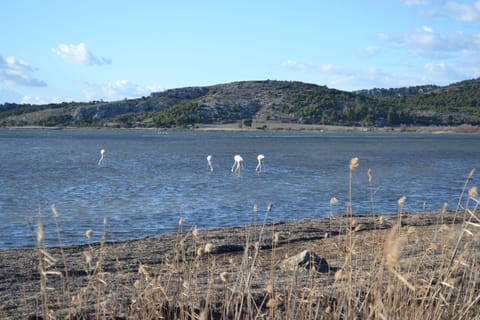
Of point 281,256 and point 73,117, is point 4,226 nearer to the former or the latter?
point 281,256

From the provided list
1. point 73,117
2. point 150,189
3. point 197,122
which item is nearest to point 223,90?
point 197,122

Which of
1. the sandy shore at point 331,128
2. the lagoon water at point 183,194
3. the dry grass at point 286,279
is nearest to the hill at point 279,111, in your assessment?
the sandy shore at point 331,128

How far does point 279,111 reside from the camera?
17425cm

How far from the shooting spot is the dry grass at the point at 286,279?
17.9 feet

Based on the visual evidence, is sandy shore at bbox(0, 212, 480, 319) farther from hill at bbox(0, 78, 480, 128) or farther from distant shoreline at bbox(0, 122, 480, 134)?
hill at bbox(0, 78, 480, 128)

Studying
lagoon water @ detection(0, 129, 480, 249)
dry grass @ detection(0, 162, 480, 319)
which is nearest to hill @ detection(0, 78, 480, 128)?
lagoon water @ detection(0, 129, 480, 249)

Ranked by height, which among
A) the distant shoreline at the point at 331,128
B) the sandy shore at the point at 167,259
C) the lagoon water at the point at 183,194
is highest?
the sandy shore at the point at 167,259

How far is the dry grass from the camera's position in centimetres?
546

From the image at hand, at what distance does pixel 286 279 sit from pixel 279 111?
165976 millimetres

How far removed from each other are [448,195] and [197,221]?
12.8m

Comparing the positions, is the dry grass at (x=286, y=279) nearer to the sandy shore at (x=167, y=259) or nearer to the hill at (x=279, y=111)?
the sandy shore at (x=167, y=259)

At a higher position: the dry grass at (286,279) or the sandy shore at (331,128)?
the dry grass at (286,279)

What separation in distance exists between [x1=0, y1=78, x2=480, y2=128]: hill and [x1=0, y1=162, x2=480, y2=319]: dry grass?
478ft

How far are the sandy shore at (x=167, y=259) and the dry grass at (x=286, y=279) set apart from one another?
4cm
